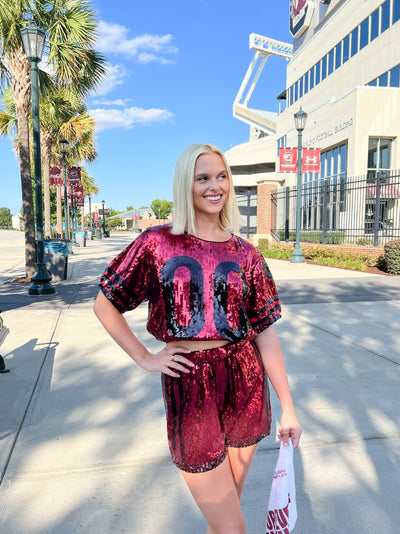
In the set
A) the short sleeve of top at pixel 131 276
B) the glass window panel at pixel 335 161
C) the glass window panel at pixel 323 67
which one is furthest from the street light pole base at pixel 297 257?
the glass window panel at pixel 323 67

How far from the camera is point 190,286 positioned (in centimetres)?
156

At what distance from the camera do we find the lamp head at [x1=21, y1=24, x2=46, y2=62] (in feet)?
29.1

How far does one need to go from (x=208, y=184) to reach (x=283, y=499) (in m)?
1.19

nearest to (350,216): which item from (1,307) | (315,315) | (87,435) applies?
(315,315)

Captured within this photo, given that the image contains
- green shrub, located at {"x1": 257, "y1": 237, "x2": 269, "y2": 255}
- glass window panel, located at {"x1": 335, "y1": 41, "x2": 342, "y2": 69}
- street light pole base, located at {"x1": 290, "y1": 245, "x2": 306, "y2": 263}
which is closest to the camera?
street light pole base, located at {"x1": 290, "y1": 245, "x2": 306, "y2": 263}

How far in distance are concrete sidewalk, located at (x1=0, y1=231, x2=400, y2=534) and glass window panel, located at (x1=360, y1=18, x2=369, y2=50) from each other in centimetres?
2367

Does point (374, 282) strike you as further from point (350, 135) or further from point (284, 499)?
point (350, 135)

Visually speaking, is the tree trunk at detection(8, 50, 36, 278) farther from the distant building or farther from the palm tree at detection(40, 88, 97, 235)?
the distant building

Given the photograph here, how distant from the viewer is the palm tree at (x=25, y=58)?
10.6 metres

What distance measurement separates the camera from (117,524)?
2.22 m

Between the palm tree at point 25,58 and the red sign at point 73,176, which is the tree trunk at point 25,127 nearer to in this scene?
the palm tree at point 25,58

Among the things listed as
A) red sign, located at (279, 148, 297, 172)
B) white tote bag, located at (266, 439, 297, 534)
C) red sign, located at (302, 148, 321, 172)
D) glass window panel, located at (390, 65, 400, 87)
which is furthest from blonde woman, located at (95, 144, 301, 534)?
glass window panel, located at (390, 65, 400, 87)

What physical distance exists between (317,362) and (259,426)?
3.27 meters

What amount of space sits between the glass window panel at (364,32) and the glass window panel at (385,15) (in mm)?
1572
